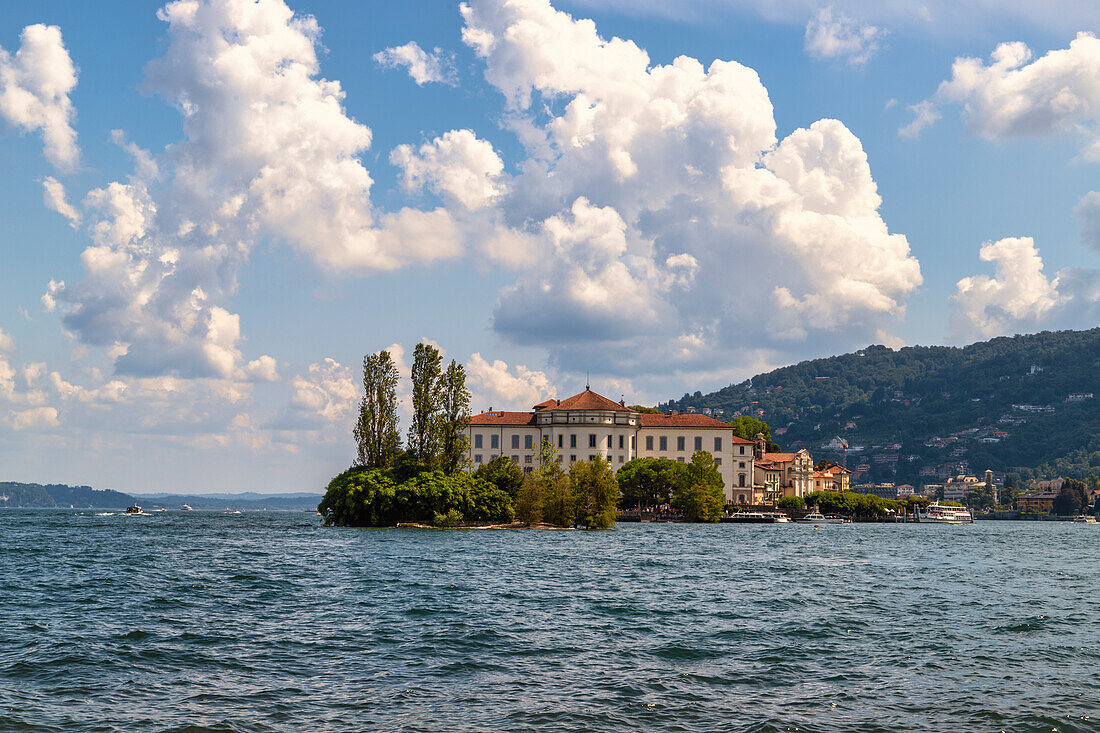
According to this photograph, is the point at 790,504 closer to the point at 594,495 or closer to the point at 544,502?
the point at 594,495

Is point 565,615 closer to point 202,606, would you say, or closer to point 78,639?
point 202,606

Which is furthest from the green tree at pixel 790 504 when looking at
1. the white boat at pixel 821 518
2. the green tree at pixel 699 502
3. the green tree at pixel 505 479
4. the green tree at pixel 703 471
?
the green tree at pixel 505 479

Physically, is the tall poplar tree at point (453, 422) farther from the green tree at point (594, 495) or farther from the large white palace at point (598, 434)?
the large white palace at point (598, 434)

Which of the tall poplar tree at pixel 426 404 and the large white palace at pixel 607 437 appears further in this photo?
the large white palace at pixel 607 437

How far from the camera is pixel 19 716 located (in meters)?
15.9

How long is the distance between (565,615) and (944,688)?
13037 millimetres

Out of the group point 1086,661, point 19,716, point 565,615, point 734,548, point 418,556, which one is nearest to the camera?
point 19,716

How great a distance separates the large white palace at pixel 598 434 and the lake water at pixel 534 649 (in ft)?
326

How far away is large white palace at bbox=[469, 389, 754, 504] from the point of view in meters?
147

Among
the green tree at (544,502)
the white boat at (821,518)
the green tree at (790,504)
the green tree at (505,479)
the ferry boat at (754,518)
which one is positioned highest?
the green tree at (505,479)

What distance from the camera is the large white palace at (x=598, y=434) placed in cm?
14738

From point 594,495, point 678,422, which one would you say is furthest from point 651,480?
point 594,495

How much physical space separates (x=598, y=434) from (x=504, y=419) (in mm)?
17528

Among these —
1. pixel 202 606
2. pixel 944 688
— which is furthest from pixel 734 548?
pixel 944 688
